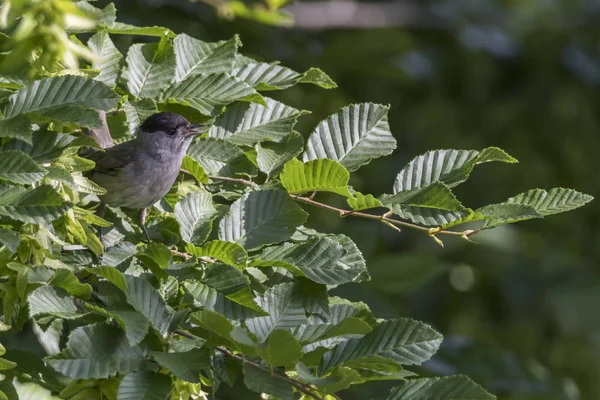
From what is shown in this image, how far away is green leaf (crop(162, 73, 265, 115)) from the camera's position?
129 inches

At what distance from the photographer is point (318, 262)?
2.76 m

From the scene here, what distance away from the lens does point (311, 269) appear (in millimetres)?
2756

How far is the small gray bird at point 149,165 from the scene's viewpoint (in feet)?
11.6

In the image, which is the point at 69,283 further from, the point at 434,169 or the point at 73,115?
the point at 434,169

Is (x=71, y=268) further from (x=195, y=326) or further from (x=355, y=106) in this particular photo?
(x=355, y=106)

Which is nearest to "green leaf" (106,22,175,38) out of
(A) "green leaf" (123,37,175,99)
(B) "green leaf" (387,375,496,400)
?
(A) "green leaf" (123,37,175,99)

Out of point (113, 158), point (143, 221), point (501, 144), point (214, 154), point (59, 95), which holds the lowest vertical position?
point (501, 144)

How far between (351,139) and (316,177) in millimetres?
354

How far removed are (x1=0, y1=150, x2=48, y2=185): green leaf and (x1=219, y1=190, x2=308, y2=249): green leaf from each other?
0.55 metres

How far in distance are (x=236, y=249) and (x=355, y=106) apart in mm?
722

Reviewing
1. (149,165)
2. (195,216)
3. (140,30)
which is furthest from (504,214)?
(149,165)

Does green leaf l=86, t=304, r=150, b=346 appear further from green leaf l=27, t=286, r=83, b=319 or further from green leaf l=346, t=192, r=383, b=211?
green leaf l=346, t=192, r=383, b=211

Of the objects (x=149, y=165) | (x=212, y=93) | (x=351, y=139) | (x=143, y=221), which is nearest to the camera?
(x=351, y=139)

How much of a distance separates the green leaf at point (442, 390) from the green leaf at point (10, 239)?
1.01 metres
